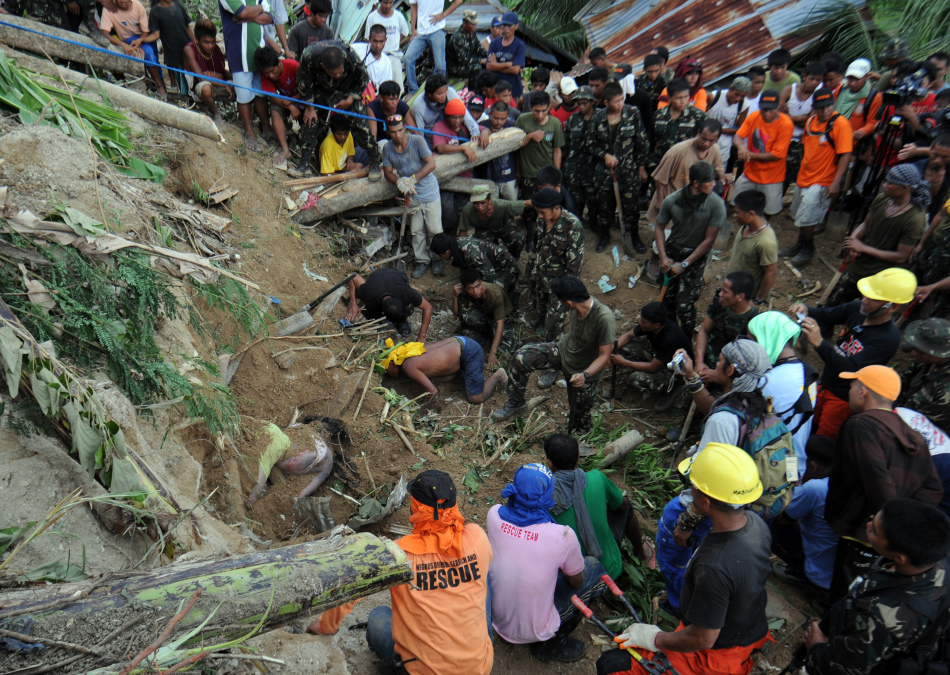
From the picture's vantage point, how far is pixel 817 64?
7.36 m

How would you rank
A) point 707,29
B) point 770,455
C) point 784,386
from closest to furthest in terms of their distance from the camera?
point 770,455 → point 784,386 → point 707,29

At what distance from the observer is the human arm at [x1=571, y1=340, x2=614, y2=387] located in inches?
227

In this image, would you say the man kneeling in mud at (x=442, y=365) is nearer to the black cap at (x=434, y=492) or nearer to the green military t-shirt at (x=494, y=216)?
the green military t-shirt at (x=494, y=216)

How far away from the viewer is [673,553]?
152 inches

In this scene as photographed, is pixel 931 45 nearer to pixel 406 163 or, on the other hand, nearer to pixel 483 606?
pixel 406 163

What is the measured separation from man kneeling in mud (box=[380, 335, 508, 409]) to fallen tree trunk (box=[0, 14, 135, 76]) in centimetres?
438

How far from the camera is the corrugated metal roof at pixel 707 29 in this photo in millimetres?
9852

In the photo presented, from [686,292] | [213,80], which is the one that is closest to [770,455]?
[686,292]

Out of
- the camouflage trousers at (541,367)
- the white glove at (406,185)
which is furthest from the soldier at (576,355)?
the white glove at (406,185)

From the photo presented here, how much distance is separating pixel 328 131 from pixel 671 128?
4.30m

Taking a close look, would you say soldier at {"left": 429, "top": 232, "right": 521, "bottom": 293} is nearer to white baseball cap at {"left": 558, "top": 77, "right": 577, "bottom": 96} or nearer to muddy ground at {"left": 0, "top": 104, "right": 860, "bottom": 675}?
muddy ground at {"left": 0, "top": 104, "right": 860, "bottom": 675}

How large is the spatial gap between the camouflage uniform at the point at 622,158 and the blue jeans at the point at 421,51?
3.18 metres

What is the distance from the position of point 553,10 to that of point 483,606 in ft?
40.9

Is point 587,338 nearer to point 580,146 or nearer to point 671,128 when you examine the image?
point 580,146
